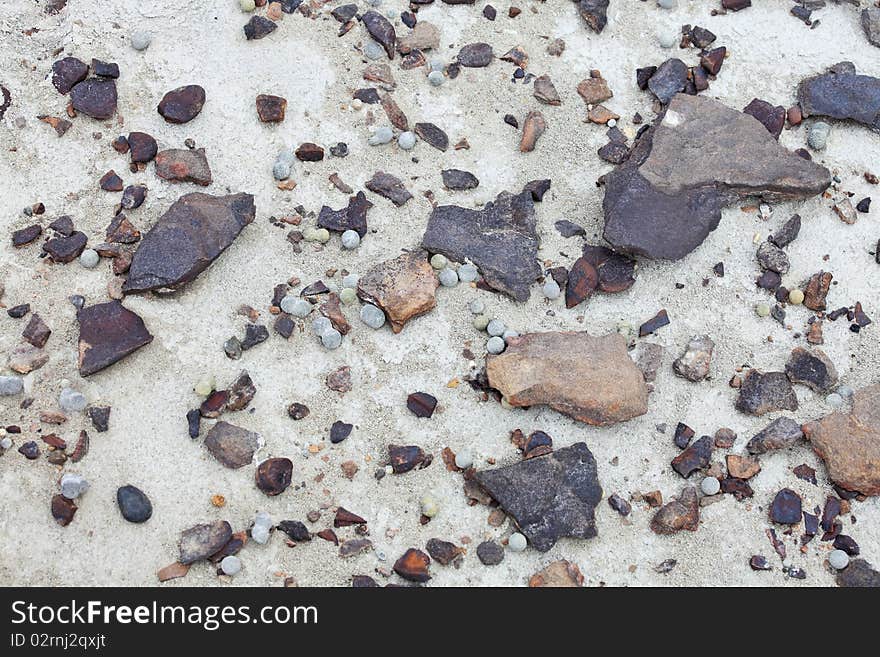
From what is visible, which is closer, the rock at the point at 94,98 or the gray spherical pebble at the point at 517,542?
the gray spherical pebble at the point at 517,542

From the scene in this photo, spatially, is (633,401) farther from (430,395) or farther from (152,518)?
(152,518)

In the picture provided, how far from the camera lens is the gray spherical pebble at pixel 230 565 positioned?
276 cm

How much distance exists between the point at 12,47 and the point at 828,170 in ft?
11.0

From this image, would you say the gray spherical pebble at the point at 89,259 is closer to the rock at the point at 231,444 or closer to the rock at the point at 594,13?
the rock at the point at 231,444

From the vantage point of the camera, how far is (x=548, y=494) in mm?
2908

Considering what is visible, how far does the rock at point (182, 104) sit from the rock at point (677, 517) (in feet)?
7.72

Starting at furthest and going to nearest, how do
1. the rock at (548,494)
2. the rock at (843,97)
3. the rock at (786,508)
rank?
1. the rock at (843,97)
2. the rock at (786,508)
3. the rock at (548,494)

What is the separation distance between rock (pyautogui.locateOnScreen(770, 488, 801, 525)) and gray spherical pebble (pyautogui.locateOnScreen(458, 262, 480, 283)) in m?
1.30

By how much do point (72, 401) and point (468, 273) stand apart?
144 centimetres

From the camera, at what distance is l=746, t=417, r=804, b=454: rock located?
3070 millimetres

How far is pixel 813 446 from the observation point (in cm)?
309

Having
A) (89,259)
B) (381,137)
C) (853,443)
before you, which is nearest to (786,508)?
(853,443)

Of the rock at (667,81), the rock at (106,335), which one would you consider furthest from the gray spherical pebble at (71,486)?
the rock at (667,81)

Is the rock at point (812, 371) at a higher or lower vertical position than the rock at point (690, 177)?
lower
